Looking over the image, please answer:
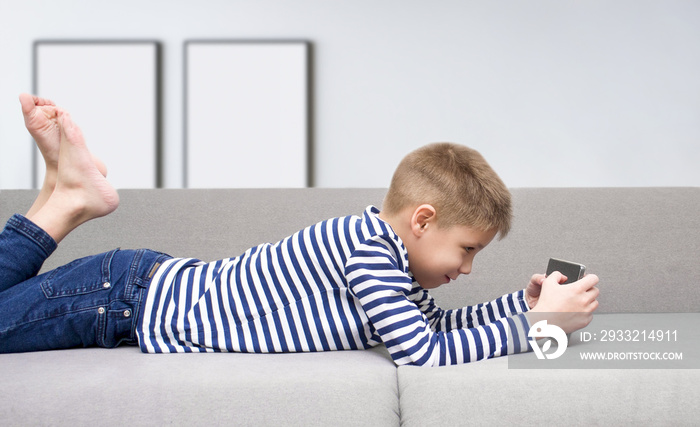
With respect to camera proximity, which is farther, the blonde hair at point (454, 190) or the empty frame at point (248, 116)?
the empty frame at point (248, 116)

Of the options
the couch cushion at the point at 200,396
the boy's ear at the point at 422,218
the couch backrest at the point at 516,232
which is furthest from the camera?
the couch backrest at the point at 516,232

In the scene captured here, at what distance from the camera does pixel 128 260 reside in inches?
44.9

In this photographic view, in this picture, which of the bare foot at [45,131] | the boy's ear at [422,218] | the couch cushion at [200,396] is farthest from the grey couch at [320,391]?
the bare foot at [45,131]

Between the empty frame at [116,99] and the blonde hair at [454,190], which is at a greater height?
the empty frame at [116,99]

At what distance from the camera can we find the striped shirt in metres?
0.94

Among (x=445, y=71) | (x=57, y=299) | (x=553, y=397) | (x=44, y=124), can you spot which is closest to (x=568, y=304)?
(x=553, y=397)

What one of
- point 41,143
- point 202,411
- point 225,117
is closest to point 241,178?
point 225,117

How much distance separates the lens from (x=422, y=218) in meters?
1.04

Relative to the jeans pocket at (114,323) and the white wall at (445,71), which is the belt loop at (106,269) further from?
the white wall at (445,71)

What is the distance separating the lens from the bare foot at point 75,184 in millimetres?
1157

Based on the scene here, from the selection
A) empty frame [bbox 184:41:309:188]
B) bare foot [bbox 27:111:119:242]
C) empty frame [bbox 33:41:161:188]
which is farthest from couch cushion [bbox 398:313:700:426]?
empty frame [bbox 33:41:161:188]

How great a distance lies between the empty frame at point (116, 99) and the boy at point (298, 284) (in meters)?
1.90

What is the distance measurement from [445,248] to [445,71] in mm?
2127

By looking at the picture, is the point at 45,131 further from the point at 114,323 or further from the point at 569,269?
the point at 569,269
